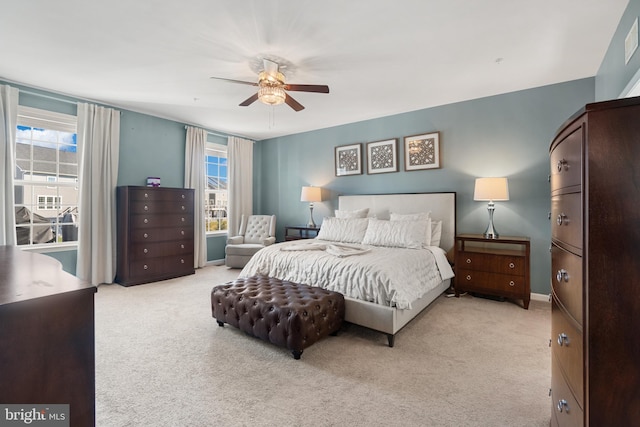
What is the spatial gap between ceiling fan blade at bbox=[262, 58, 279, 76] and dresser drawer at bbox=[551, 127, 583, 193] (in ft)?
8.27

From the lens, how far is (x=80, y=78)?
3502 mm

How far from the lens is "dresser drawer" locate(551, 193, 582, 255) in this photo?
1.03 m

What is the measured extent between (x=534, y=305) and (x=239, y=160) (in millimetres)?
5649

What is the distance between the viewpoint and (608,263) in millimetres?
927

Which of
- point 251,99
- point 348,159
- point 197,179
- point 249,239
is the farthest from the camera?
point 249,239

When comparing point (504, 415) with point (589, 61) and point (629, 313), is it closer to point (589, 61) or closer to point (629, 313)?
point (629, 313)

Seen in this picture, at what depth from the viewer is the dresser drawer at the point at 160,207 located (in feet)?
14.4

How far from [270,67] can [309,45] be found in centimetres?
49

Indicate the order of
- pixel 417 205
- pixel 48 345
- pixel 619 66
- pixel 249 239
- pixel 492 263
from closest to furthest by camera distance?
pixel 48 345 → pixel 619 66 → pixel 492 263 → pixel 417 205 → pixel 249 239

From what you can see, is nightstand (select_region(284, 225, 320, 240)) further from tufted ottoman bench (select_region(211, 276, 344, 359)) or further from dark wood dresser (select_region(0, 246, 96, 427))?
dark wood dresser (select_region(0, 246, 96, 427))

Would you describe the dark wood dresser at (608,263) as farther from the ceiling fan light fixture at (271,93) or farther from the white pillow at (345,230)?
the white pillow at (345,230)

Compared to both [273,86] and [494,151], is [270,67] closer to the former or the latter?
[273,86]

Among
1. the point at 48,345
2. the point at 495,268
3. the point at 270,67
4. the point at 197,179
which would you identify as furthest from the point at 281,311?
the point at 197,179

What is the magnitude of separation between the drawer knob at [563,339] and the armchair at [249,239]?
15.0ft
